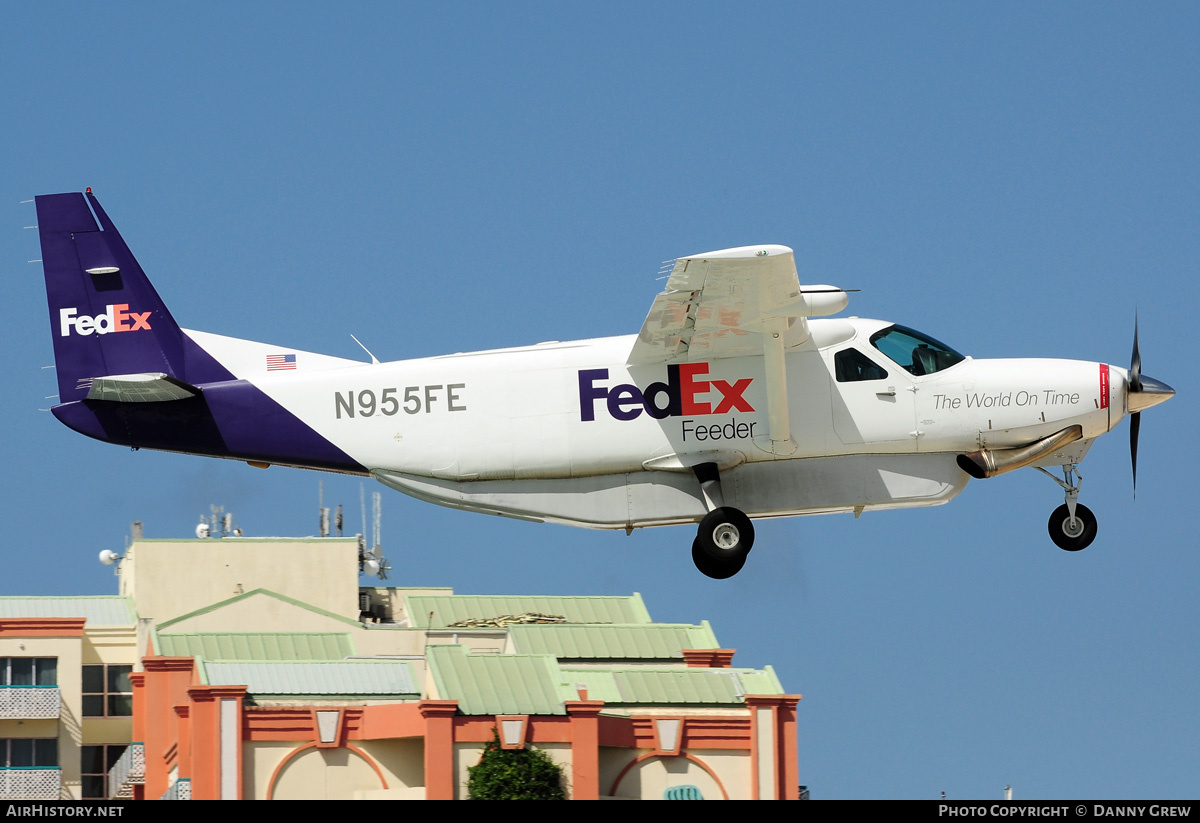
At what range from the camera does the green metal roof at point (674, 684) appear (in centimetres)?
4022

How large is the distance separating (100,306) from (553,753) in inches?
654

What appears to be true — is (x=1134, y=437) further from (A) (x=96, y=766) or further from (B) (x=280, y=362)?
(A) (x=96, y=766)

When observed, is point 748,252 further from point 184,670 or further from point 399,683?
point 184,670

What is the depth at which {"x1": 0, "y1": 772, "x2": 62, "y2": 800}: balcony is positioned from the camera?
51000mm

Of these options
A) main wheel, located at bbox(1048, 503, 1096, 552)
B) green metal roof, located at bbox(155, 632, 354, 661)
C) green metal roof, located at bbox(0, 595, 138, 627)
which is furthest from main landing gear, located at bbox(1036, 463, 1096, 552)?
green metal roof, located at bbox(0, 595, 138, 627)

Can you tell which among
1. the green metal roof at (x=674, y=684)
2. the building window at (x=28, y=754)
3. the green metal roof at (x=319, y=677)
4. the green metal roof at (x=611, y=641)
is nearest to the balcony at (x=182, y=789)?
the green metal roof at (x=319, y=677)

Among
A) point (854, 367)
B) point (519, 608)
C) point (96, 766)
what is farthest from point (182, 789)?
point (854, 367)

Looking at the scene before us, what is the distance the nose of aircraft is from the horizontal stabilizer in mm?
13454

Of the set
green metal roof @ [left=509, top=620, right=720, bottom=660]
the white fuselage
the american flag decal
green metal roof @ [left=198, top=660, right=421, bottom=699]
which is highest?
the american flag decal

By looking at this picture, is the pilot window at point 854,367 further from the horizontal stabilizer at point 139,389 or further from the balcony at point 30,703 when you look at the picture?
the balcony at point 30,703

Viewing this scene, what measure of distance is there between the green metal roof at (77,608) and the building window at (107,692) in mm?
4032

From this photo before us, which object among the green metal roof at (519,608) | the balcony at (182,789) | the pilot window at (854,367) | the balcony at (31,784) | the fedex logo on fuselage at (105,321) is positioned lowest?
the balcony at (31,784)

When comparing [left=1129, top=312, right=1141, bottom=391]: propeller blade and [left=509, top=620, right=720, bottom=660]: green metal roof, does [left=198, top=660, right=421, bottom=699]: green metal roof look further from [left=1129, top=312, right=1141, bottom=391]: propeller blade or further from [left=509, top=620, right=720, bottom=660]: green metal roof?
[left=1129, top=312, right=1141, bottom=391]: propeller blade

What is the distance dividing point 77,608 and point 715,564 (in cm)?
4357
